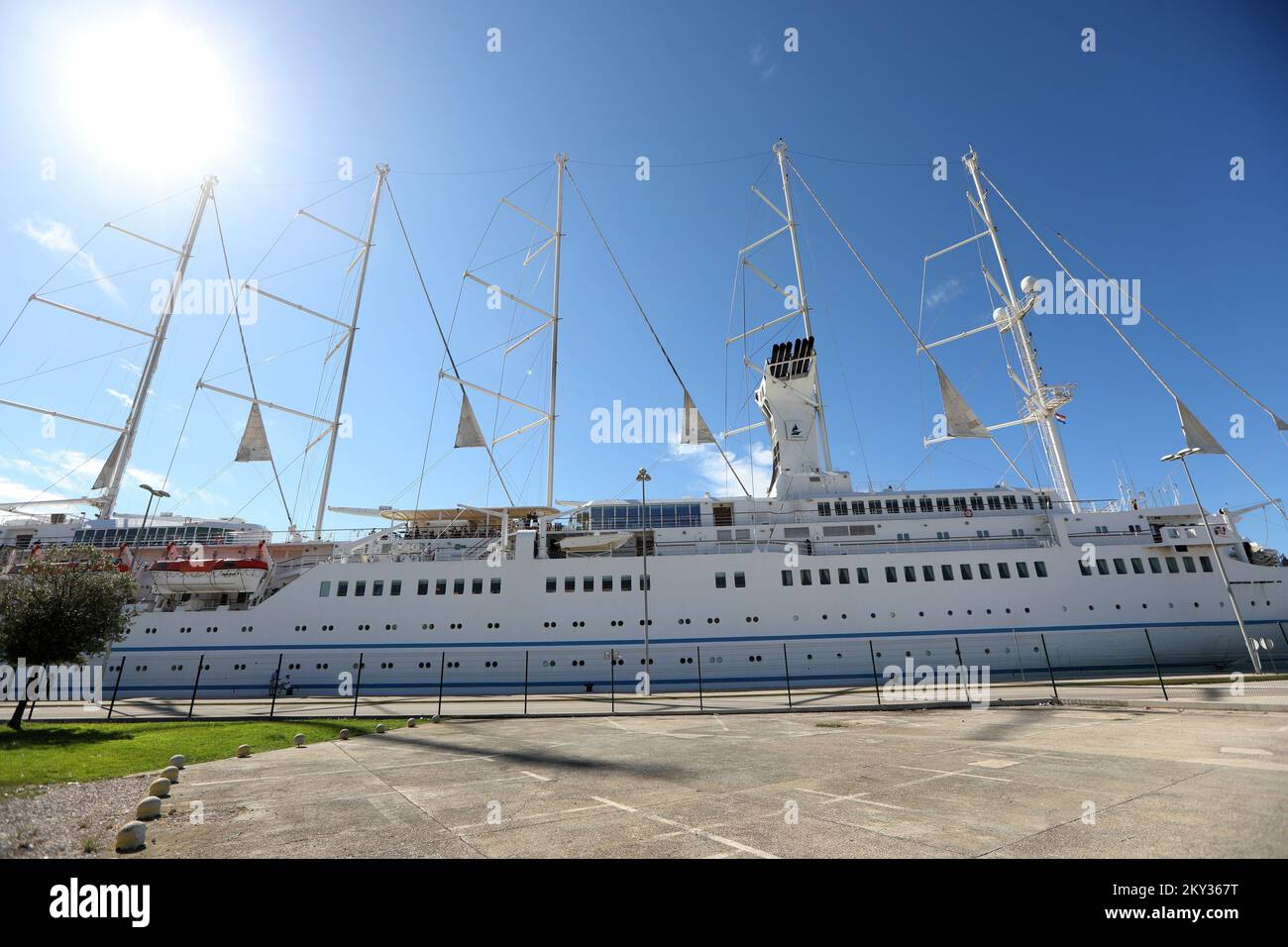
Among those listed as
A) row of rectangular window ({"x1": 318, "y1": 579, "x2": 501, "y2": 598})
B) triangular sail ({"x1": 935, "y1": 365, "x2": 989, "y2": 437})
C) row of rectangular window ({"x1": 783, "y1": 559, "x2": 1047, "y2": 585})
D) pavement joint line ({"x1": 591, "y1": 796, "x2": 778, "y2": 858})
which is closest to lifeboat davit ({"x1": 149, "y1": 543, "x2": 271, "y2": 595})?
row of rectangular window ({"x1": 318, "y1": 579, "x2": 501, "y2": 598})

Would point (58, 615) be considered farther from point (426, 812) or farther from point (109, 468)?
point (109, 468)

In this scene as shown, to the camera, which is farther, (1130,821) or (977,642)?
(977,642)

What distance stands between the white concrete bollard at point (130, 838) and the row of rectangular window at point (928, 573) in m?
23.2

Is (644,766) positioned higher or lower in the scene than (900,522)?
lower

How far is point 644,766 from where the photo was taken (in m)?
7.71

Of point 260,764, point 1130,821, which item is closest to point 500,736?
point 260,764

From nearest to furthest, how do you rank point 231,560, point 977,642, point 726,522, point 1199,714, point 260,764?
point 260,764
point 1199,714
point 977,642
point 231,560
point 726,522

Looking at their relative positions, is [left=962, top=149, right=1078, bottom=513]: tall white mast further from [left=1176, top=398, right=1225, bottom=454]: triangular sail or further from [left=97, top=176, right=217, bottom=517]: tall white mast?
[left=97, top=176, right=217, bottom=517]: tall white mast

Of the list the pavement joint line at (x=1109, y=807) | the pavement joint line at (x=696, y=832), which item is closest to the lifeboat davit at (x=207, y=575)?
the pavement joint line at (x=696, y=832)

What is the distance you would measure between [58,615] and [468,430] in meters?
21.1

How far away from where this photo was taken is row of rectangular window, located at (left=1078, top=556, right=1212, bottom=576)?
2514cm
